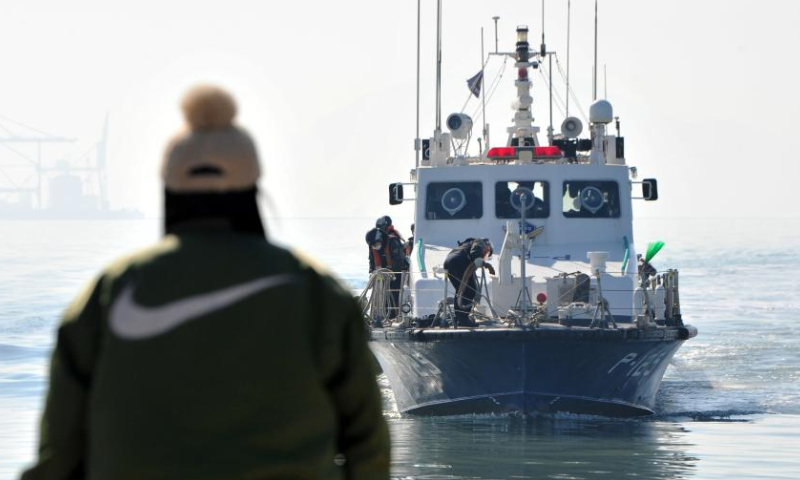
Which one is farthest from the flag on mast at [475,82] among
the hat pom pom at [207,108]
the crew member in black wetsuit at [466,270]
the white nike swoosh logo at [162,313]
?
the white nike swoosh logo at [162,313]

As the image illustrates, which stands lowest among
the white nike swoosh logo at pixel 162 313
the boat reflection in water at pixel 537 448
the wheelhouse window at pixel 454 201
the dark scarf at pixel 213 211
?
the boat reflection in water at pixel 537 448

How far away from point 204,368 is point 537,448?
1048cm

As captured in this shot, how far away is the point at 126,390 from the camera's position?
8.76 feet

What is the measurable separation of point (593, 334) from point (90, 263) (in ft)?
158

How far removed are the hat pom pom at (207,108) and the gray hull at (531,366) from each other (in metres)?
10.8

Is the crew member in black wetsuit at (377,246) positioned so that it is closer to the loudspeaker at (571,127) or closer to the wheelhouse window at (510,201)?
the wheelhouse window at (510,201)

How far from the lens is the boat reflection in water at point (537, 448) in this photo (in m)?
11.9

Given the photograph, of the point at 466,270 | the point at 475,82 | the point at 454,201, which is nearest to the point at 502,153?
the point at 454,201

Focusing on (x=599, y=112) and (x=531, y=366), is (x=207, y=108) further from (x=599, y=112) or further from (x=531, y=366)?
(x=599, y=112)

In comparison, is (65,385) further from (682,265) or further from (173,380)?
(682,265)

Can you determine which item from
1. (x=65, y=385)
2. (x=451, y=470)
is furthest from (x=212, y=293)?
(x=451, y=470)

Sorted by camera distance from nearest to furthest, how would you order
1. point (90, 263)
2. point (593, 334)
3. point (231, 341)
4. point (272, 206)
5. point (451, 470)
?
point (231, 341), point (272, 206), point (451, 470), point (593, 334), point (90, 263)

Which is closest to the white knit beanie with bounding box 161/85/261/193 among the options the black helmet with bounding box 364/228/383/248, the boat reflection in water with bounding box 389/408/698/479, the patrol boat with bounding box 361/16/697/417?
the boat reflection in water with bounding box 389/408/698/479

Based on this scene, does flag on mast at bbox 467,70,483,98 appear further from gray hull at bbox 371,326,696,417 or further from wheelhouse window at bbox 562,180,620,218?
gray hull at bbox 371,326,696,417
